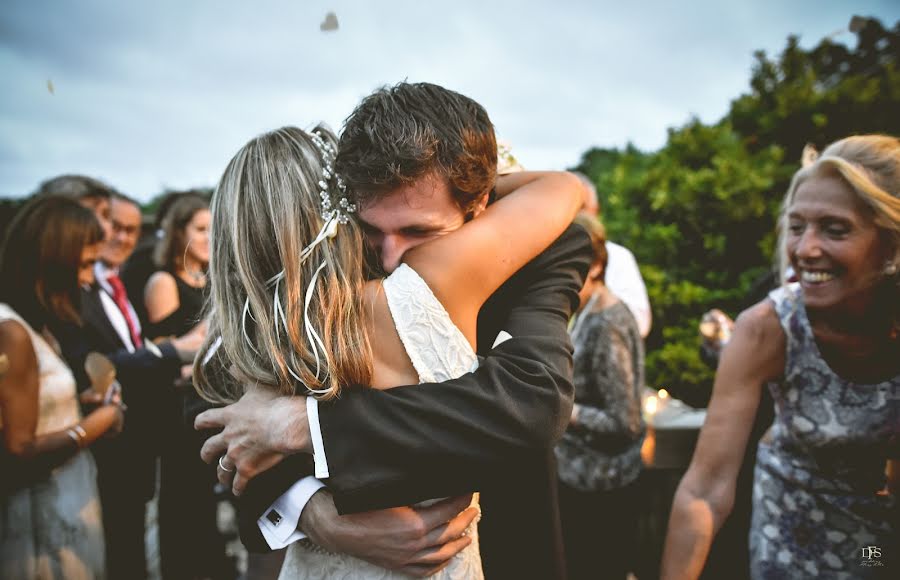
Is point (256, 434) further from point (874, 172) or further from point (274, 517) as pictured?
point (874, 172)

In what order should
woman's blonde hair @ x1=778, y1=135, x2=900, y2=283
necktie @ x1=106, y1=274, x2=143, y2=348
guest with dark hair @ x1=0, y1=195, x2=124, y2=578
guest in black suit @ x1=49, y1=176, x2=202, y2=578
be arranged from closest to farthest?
woman's blonde hair @ x1=778, y1=135, x2=900, y2=283 < guest with dark hair @ x1=0, y1=195, x2=124, y2=578 < guest in black suit @ x1=49, y1=176, x2=202, y2=578 < necktie @ x1=106, y1=274, x2=143, y2=348

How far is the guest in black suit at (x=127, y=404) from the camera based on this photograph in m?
3.28

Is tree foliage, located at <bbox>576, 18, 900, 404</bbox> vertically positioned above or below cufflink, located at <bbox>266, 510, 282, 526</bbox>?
above

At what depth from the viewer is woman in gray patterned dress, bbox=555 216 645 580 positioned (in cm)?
309

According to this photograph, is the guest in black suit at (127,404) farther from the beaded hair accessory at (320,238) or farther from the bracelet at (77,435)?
the beaded hair accessory at (320,238)

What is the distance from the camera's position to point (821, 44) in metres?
6.05

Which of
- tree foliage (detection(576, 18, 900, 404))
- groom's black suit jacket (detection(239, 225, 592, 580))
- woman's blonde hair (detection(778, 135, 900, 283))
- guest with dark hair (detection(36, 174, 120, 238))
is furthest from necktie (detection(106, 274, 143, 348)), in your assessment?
tree foliage (detection(576, 18, 900, 404))

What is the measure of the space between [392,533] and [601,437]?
217cm

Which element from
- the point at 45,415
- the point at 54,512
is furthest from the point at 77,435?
the point at 54,512

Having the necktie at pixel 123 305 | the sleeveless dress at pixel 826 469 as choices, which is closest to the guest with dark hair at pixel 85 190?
the necktie at pixel 123 305

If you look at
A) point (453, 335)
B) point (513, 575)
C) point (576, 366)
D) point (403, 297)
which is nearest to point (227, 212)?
point (403, 297)

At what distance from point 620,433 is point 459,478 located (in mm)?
2148

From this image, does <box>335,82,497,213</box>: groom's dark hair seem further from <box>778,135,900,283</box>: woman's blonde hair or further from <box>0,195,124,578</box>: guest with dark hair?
<box>0,195,124,578</box>: guest with dark hair

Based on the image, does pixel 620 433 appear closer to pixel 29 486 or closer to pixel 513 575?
pixel 513 575
